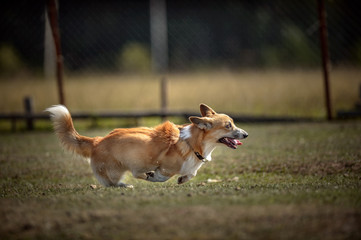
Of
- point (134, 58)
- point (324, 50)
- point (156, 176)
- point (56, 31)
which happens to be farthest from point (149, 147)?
point (134, 58)

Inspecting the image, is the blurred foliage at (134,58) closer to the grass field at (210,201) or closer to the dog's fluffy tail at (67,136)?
the grass field at (210,201)

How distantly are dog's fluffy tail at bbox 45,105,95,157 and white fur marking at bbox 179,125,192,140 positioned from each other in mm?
1316

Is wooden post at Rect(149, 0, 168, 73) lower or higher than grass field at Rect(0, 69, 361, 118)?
higher

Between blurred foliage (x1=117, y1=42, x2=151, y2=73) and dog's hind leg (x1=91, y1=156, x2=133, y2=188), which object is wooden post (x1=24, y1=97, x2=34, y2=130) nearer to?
blurred foliage (x1=117, y1=42, x2=151, y2=73)

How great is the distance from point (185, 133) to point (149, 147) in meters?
0.62

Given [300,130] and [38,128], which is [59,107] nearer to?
[300,130]

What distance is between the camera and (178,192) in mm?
5832

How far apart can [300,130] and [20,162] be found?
6597 millimetres

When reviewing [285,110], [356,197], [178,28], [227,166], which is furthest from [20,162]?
[178,28]

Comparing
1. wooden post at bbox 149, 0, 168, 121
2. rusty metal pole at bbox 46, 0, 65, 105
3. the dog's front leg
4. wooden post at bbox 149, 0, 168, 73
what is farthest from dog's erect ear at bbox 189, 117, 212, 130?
wooden post at bbox 149, 0, 168, 73

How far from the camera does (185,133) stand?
696 centimetres

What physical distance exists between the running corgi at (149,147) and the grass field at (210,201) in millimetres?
401

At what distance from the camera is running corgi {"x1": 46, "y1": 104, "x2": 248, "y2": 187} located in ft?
21.8

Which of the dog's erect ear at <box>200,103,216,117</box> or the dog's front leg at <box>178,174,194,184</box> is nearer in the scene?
the dog's front leg at <box>178,174,194,184</box>
